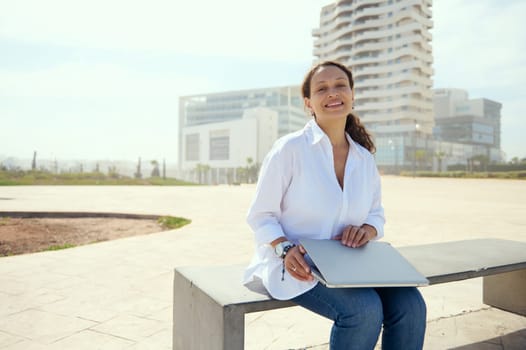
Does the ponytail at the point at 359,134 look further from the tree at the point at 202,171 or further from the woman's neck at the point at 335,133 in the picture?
the tree at the point at 202,171

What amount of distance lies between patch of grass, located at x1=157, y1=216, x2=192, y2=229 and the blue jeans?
6.94 metres

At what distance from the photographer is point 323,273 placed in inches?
59.3

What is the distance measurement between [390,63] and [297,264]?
277 ft

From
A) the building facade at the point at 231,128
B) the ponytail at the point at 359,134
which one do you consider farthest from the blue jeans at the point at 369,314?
the building facade at the point at 231,128

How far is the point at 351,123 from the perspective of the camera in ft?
7.57

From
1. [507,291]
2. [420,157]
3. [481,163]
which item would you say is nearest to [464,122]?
[481,163]

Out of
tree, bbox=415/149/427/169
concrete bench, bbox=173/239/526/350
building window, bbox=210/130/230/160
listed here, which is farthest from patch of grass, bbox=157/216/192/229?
building window, bbox=210/130/230/160

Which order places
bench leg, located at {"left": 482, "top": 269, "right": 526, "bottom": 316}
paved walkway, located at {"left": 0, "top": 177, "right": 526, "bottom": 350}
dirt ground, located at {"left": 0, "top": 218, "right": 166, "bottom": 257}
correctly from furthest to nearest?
dirt ground, located at {"left": 0, "top": 218, "right": 166, "bottom": 257}, bench leg, located at {"left": 482, "top": 269, "right": 526, "bottom": 316}, paved walkway, located at {"left": 0, "top": 177, "right": 526, "bottom": 350}

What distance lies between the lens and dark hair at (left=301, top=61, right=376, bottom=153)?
6.78 ft

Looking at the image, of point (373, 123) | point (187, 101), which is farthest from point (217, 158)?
point (373, 123)

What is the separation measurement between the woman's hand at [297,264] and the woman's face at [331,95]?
0.72 meters

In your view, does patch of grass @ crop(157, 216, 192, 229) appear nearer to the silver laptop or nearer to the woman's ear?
the woman's ear

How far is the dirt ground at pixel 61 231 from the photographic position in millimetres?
6175

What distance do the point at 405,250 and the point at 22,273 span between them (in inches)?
156
